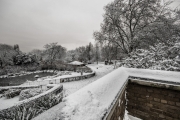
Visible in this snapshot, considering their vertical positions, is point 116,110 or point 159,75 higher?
point 159,75

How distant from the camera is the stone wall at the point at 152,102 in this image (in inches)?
78.9

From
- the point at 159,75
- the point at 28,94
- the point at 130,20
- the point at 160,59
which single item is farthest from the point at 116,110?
the point at 130,20

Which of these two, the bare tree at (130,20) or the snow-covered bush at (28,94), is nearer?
the snow-covered bush at (28,94)

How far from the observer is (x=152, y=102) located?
2242 millimetres

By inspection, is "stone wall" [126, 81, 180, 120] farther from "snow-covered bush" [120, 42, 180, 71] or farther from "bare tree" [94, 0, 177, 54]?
"bare tree" [94, 0, 177, 54]

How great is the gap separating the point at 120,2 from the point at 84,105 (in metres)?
11.5

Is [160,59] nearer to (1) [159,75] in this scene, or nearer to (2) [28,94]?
(1) [159,75]

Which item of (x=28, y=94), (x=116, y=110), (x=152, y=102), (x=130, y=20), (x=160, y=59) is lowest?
(x=28, y=94)

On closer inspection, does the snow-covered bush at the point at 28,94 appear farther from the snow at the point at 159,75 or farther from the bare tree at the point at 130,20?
the bare tree at the point at 130,20

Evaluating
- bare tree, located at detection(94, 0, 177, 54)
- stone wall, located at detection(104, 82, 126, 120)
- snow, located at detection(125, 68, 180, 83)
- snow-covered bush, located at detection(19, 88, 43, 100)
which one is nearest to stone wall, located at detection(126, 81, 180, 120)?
snow, located at detection(125, 68, 180, 83)

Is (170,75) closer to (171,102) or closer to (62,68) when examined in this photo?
(171,102)

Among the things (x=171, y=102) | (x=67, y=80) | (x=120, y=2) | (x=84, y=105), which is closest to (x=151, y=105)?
(x=171, y=102)

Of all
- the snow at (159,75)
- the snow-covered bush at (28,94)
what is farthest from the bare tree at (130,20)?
the snow-covered bush at (28,94)

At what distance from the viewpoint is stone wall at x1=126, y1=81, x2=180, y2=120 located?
2.00 metres
